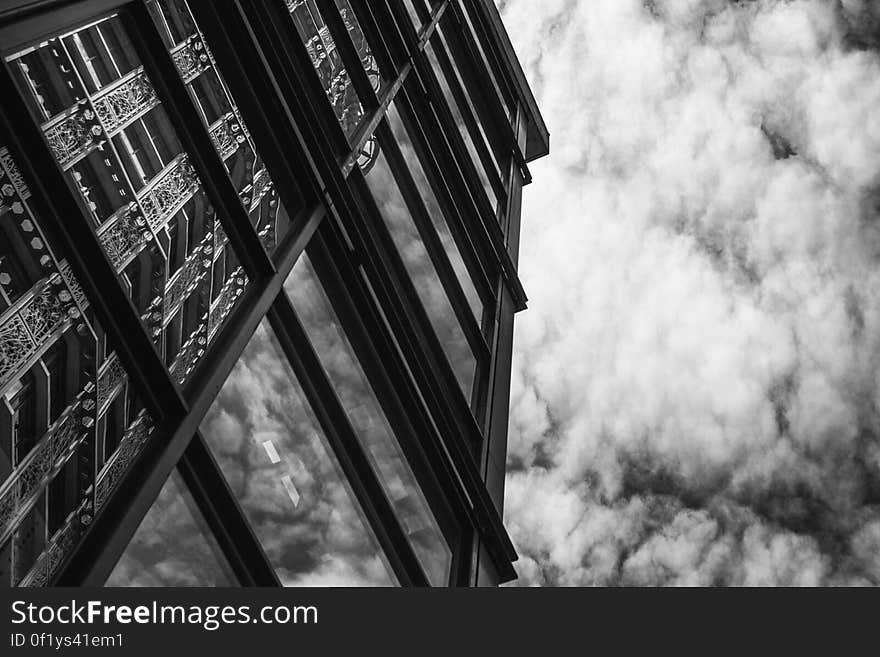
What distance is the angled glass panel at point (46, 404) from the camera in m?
4.22

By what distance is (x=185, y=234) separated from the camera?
20.2ft

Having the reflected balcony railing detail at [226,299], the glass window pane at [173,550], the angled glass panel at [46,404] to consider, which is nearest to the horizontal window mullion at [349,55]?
the reflected balcony railing detail at [226,299]

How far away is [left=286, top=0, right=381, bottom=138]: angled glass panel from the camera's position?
396 inches

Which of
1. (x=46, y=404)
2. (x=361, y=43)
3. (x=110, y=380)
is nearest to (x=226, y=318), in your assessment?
(x=110, y=380)

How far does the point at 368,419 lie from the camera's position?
8.58 metres

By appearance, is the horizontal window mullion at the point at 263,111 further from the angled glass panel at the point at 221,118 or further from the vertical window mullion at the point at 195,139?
the vertical window mullion at the point at 195,139

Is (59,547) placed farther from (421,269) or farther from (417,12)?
(417,12)

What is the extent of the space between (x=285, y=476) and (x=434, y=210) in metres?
7.15

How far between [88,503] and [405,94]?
968cm

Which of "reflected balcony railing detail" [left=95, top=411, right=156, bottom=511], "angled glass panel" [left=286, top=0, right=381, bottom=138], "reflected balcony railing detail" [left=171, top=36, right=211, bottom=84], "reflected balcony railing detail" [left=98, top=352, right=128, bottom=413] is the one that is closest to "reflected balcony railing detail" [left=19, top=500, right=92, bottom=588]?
"reflected balcony railing detail" [left=95, top=411, right=156, bottom=511]

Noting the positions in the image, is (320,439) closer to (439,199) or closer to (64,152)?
(64,152)

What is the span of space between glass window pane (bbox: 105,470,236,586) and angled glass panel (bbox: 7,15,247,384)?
2.90 ft

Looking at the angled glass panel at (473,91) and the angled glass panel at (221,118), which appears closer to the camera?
the angled glass panel at (221,118)

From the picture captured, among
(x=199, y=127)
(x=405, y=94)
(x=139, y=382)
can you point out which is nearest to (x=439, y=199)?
(x=405, y=94)
